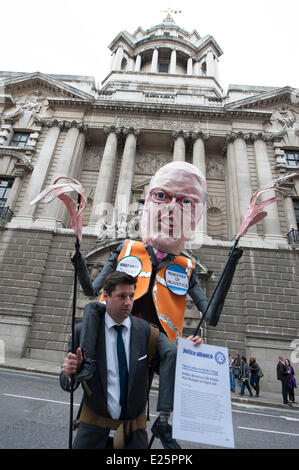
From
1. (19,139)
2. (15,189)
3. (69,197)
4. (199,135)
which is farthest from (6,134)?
(69,197)

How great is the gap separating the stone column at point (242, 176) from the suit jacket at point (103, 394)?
43.3 feet

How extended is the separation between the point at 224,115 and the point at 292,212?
325 inches

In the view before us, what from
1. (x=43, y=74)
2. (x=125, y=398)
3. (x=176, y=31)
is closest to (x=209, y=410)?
(x=125, y=398)

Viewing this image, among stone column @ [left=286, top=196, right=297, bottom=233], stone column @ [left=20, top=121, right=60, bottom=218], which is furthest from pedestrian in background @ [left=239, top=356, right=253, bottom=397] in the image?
stone column @ [left=20, top=121, right=60, bottom=218]

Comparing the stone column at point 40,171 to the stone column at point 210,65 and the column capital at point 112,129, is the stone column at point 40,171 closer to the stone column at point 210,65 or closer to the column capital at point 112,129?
the column capital at point 112,129

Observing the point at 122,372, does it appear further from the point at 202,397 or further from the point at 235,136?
the point at 235,136

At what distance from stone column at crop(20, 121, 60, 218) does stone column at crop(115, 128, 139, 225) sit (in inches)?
177

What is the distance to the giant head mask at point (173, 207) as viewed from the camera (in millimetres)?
2668

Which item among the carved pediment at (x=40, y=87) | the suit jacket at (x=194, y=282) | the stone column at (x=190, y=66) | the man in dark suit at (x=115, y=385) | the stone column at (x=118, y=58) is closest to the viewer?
the man in dark suit at (x=115, y=385)

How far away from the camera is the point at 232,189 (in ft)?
51.8

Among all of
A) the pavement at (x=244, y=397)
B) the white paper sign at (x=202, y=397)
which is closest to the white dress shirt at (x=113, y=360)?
the white paper sign at (x=202, y=397)

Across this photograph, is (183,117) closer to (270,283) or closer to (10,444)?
(270,283)

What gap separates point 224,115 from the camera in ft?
57.9

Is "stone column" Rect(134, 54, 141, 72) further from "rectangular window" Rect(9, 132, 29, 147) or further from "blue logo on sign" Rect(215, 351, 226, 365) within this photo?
"blue logo on sign" Rect(215, 351, 226, 365)
